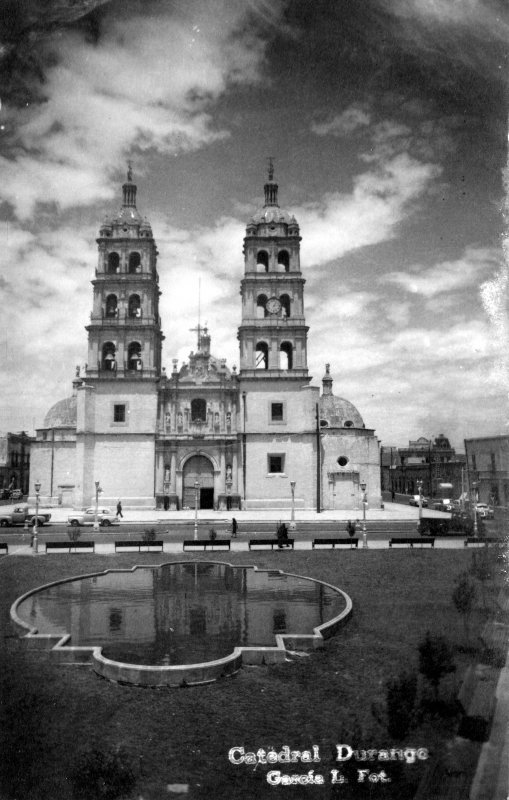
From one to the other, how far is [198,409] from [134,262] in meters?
11.6

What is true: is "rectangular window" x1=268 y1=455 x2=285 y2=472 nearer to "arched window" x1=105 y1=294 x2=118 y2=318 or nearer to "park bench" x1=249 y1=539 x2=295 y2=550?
"arched window" x1=105 y1=294 x2=118 y2=318

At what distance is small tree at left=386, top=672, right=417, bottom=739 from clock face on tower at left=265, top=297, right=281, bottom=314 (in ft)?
109

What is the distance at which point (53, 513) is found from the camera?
3884 centimetres

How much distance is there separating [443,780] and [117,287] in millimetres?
37049

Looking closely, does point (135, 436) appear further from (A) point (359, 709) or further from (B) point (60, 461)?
(A) point (359, 709)

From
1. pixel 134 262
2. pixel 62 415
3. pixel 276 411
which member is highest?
pixel 134 262

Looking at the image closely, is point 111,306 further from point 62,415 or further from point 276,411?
point 62,415

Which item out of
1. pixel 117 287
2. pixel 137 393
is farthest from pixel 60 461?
pixel 117 287

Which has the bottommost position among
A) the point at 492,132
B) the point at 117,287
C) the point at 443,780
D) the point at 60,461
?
the point at 443,780

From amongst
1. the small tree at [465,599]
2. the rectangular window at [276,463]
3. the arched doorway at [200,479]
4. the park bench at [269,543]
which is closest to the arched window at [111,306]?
the arched doorway at [200,479]

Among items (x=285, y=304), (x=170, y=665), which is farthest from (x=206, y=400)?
(x=170, y=665)

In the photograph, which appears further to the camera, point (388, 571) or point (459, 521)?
point (459, 521)

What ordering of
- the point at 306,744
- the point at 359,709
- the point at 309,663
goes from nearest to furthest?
the point at 306,744
the point at 359,709
the point at 309,663

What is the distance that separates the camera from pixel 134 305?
40.1m
